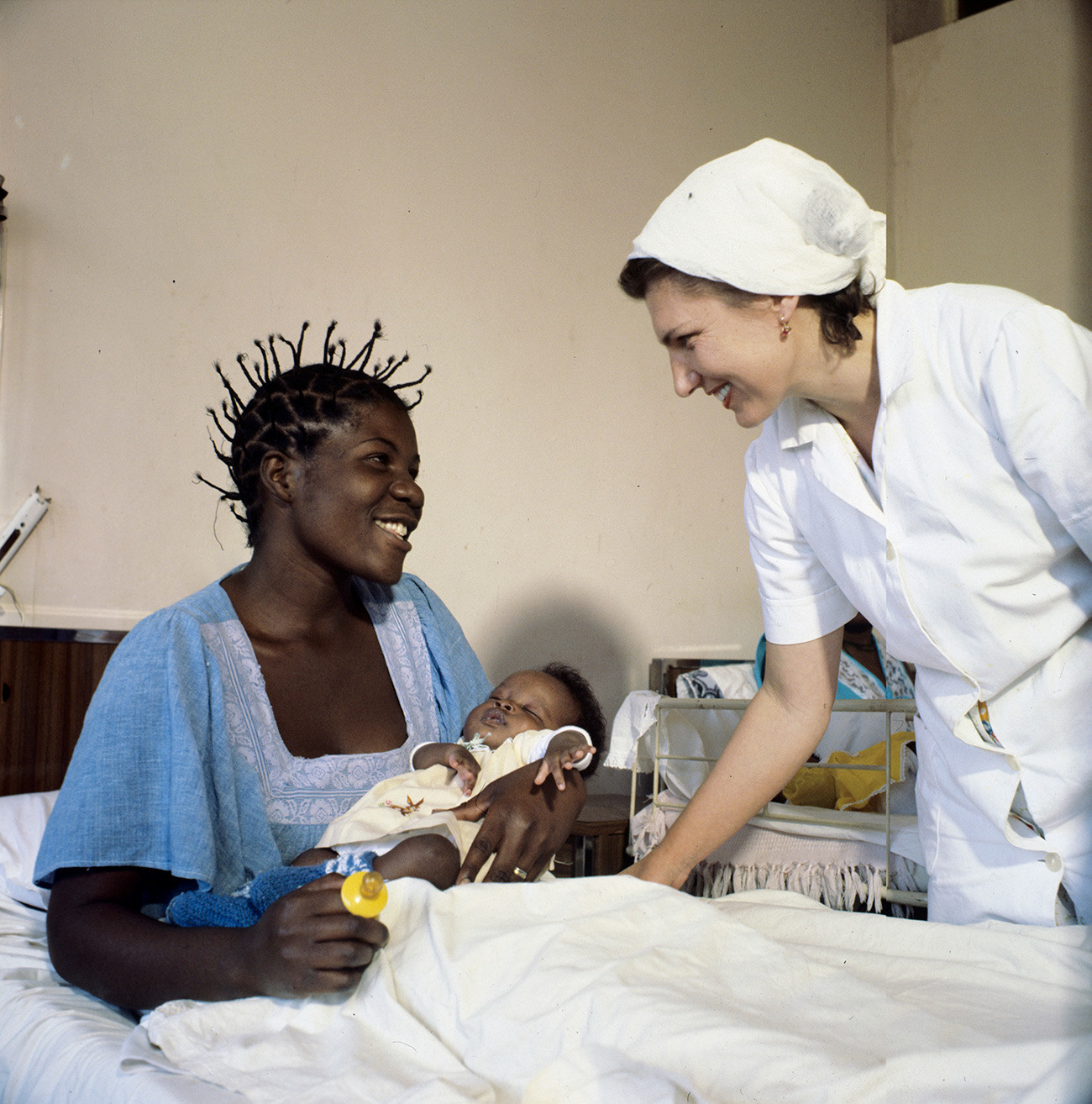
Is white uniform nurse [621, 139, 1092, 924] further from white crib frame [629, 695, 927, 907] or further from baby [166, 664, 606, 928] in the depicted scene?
white crib frame [629, 695, 927, 907]

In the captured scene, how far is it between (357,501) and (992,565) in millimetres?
1016

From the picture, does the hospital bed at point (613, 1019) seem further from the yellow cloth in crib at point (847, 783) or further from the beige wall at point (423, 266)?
the beige wall at point (423, 266)

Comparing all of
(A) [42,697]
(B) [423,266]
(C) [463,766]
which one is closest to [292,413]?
(C) [463,766]

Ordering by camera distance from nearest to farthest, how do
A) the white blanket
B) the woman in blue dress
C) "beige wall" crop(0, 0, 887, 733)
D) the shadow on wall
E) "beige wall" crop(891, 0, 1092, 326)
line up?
the white blanket → the woman in blue dress → "beige wall" crop(0, 0, 887, 733) → the shadow on wall → "beige wall" crop(891, 0, 1092, 326)

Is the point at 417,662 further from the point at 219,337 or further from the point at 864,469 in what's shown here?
the point at 219,337

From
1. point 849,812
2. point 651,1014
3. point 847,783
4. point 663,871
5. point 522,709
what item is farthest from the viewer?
point 847,783

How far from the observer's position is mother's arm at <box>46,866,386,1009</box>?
1115mm

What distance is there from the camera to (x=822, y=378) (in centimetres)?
146

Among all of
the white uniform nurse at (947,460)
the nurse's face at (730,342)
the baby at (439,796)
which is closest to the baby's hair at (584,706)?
the baby at (439,796)

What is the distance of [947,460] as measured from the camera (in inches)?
54.2

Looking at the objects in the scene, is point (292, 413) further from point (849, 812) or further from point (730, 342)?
point (849, 812)

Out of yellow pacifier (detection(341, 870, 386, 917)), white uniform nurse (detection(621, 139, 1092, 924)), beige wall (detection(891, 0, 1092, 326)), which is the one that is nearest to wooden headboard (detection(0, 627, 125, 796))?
yellow pacifier (detection(341, 870, 386, 917))

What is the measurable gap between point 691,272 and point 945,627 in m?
0.59

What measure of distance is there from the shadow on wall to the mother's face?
1.61m
